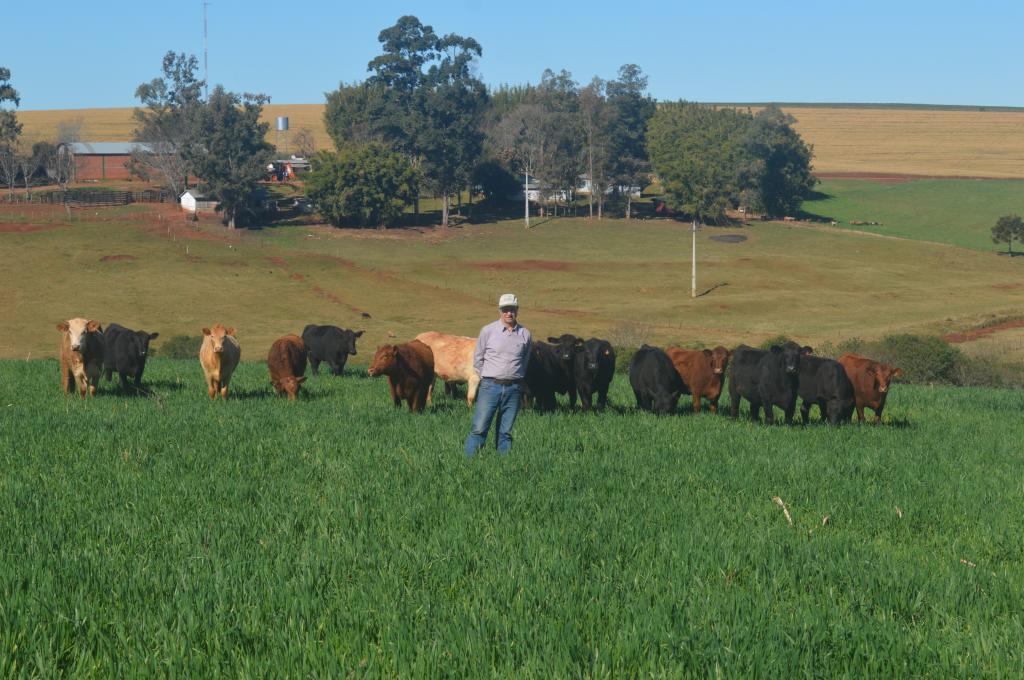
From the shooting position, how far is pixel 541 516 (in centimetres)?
1040

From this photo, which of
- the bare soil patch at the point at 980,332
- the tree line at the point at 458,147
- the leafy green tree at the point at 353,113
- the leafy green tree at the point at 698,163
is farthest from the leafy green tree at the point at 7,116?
the bare soil patch at the point at 980,332

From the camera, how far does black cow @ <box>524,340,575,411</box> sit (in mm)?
20531

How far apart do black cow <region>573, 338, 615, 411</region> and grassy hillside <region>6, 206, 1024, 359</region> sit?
103 ft

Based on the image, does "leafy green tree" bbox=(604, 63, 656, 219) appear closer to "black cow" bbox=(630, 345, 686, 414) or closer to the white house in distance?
the white house in distance

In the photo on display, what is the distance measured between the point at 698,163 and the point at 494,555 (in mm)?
110312

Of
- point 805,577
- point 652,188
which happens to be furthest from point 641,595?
point 652,188

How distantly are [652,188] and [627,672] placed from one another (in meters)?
147

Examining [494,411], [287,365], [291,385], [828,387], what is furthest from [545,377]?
[494,411]

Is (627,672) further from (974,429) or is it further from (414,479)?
(974,429)

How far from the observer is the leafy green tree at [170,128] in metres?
116

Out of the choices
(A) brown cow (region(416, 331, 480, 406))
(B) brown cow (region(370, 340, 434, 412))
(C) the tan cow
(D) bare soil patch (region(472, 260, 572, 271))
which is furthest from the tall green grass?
(D) bare soil patch (region(472, 260, 572, 271))

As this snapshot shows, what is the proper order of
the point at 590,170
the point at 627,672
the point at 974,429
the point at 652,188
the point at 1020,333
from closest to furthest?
the point at 627,672 → the point at 974,429 → the point at 1020,333 → the point at 590,170 → the point at 652,188

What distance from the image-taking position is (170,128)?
129 meters

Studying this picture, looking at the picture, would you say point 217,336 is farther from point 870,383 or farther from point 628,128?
point 628,128
